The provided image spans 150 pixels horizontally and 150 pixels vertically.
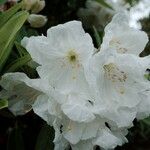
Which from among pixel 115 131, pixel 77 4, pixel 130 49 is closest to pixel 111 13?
pixel 77 4

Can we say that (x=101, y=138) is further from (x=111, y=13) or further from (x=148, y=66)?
(x=111, y=13)

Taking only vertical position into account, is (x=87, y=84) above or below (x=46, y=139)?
above

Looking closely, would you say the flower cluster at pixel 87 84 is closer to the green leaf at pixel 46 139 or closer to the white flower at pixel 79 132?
the white flower at pixel 79 132

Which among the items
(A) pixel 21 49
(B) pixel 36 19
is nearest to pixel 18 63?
(A) pixel 21 49

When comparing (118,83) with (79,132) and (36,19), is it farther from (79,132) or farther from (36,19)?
(36,19)

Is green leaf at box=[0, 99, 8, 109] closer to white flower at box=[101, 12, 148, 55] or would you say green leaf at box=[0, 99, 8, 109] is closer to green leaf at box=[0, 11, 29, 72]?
green leaf at box=[0, 11, 29, 72]

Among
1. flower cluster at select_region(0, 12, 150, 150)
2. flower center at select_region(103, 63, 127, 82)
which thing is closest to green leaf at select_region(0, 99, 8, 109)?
flower cluster at select_region(0, 12, 150, 150)
